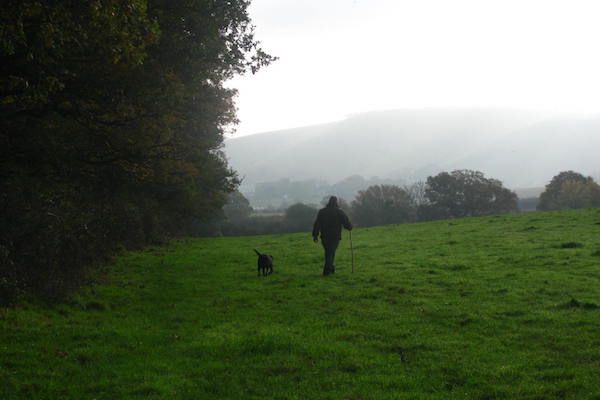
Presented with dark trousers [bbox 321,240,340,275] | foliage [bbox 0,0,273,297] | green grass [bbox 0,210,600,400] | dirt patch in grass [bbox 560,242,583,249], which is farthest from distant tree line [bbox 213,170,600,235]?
green grass [bbox 0,210,600,400]

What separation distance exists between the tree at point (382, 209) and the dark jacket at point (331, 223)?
176ft

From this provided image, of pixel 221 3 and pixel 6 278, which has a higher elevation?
pixel 221 3

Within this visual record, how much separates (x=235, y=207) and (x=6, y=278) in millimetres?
70531

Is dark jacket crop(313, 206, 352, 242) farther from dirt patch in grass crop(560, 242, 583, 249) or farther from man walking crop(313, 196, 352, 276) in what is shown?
dirt patch in grass crop(560, 242, 583, 249)

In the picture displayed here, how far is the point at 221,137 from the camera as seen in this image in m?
45.0

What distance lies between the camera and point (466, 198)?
7381 cm

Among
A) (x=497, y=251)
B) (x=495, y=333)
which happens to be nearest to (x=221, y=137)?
(x=497, y=251)

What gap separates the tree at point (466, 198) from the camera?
7356 centimetres

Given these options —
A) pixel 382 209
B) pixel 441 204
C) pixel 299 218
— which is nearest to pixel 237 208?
pixel 299 218

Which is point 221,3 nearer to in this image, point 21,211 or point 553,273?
point 21,211

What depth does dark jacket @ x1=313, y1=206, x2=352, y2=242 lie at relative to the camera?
60.0 feet

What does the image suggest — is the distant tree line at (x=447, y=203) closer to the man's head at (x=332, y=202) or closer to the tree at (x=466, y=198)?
the tree at (x=466, y=198)

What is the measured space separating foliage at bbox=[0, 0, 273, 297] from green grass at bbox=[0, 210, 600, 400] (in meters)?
2.00

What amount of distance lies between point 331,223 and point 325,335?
8386 mm
